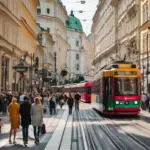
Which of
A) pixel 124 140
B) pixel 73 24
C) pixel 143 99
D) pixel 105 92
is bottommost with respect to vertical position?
pixel 124 140

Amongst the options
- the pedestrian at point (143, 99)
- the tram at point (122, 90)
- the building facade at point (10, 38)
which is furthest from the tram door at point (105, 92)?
the building facade at point (10, 38)

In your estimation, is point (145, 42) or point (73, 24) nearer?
point (145, 42)

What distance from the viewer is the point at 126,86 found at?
28.9 meters

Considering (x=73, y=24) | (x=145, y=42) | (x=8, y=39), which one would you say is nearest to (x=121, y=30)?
(x=145, y=42)

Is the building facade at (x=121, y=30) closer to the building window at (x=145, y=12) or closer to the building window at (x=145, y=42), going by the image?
the building window at (x=145, y=42)

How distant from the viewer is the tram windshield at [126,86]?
2872cm

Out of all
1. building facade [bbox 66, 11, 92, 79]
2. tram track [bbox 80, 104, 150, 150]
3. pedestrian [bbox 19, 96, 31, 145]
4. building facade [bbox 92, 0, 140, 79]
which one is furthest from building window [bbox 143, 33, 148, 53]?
building facade [bbox 66, 11, 92, 79]

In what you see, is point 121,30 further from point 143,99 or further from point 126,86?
point 126,86

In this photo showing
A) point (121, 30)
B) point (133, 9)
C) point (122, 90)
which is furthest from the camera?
point (121, 30)

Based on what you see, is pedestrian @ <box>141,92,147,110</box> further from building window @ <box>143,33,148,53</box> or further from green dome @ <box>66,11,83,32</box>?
green dome @ <box>66,11,83,32</box>

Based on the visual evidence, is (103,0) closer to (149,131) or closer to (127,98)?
(127,98)

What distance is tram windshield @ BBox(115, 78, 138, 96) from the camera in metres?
28.7

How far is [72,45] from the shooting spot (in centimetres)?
18200

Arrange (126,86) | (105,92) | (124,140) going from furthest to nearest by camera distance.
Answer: (105,92) → (126,86) → (124,140)
